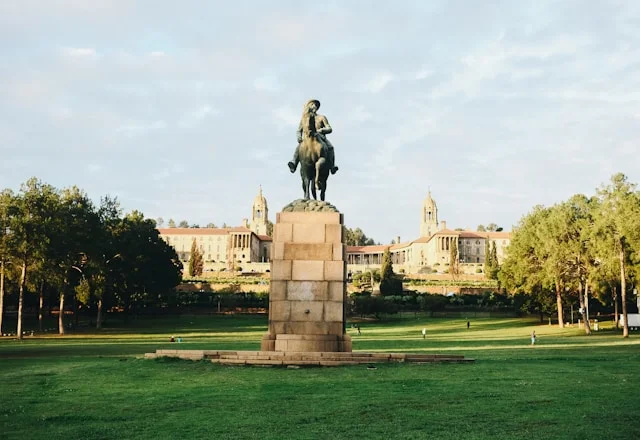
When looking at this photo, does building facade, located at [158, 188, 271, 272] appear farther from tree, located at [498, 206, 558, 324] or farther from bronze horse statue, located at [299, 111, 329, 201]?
bronze horse statue, located at [299, 111, 329, 201]

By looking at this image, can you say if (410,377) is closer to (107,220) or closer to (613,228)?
(613,228)

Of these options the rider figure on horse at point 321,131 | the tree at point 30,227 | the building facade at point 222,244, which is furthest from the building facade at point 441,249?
the rider figure on horse at point 321,131

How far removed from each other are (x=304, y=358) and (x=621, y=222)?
96.5ft

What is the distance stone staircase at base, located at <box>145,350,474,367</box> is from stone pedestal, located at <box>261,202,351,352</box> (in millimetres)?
919

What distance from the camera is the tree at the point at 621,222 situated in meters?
38.8

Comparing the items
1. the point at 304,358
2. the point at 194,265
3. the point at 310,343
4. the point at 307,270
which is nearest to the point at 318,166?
the point at 307,270

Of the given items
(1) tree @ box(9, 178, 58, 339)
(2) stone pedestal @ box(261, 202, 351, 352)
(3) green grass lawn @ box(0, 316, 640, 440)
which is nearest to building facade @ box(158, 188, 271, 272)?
(1) tree @ box(9, 178, 58, 339)

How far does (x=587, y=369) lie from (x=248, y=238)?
168m

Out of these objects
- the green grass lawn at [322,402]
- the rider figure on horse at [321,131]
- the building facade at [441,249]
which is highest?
the building facade at [441,249]

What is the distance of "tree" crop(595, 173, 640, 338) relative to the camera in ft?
127

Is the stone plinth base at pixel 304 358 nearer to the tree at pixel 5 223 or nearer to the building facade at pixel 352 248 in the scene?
the tree at pixel 5 223

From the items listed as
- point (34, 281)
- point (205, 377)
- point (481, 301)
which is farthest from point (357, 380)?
point (481, 301)

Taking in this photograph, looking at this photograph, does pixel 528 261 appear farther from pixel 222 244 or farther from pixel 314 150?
pixel 222 244

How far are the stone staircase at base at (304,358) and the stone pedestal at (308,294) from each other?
919mm
